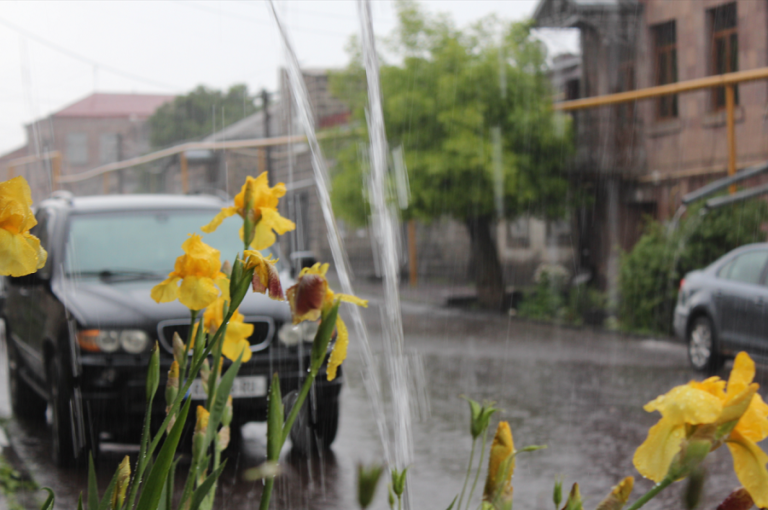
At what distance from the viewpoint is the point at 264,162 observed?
79.6 feet

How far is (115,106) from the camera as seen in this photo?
51.0m

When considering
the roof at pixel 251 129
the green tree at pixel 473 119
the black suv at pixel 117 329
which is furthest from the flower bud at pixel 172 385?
the roof at pixel 251 129

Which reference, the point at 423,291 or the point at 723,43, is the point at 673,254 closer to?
the point at 723,43

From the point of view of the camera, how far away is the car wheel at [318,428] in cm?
525

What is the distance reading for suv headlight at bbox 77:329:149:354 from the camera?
4.88 m

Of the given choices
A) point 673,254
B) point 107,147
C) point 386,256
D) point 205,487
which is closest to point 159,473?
point 205,487

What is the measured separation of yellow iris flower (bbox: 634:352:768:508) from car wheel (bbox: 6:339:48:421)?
6564 millimetres

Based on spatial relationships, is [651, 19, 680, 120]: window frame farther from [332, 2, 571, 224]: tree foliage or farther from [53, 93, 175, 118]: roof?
[53, 93, 175, 118]: roof

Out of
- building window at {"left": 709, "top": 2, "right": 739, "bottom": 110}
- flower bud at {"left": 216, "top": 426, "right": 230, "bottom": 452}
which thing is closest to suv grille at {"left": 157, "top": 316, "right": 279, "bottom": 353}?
flower bud at {"left": 216, "top": 426, "right": 230, "bottom": 452}

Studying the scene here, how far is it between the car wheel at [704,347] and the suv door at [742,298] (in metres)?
0.29

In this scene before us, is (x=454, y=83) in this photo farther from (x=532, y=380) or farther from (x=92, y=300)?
(x=92, y=300)

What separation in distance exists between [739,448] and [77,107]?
57201 mm

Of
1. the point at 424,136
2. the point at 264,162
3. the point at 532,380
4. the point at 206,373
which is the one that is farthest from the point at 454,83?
the point at 206,373

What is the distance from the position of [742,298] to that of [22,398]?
682 cm
